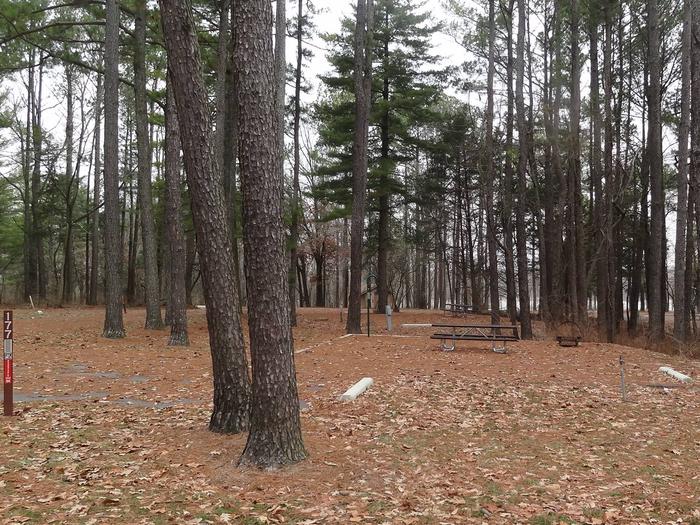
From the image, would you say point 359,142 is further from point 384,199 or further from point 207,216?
point 207,216

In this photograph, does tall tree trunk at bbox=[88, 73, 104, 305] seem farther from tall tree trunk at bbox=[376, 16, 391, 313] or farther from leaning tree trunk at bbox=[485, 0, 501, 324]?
leaning tree trunk at bbox=[485, 0, 501, 324]

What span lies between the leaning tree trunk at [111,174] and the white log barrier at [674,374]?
11631 mm

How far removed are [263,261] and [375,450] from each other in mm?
2090

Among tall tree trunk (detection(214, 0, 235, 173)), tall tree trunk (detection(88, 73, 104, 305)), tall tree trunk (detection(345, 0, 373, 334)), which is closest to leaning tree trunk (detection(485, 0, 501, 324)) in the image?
tall tree trunk (detection(345, 0, 373, 334))

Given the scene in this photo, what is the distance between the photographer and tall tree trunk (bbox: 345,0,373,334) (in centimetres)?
1491

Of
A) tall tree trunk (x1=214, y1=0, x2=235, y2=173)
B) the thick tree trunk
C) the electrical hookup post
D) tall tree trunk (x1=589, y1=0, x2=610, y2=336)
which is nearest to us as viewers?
the electrical hookup post

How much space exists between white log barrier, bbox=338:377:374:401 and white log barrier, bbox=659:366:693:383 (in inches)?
200

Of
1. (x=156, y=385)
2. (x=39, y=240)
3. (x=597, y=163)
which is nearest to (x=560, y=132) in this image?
(x=597, y=163)

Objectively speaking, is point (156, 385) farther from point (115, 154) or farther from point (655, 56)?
point (655, 56)

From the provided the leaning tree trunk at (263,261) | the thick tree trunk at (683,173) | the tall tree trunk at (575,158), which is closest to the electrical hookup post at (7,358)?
the leaning tree trunk at (263,261)

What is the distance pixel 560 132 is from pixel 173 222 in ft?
42.7

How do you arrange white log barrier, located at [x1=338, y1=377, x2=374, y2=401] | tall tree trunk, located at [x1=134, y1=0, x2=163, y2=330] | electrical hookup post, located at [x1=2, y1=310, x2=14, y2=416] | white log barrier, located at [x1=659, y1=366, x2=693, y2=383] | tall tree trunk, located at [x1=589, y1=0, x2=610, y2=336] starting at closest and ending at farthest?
electrical hookup post, located at [x1=2, y1=310, x2=14, y2=416]
white log barrier, located at [x1=338, y1=377, x2=374, y2=401]
white log barrier, located at [x1=659, y1=366, x2=693, y2=383]
tall tree trunk, located at [x1=134, y1=0, x2=163, y2=330]
tall tree trunk, located at [x1=589, y1=0, x2=610, y2=336]

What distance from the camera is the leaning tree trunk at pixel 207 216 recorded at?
5348 mm

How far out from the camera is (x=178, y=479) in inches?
170
